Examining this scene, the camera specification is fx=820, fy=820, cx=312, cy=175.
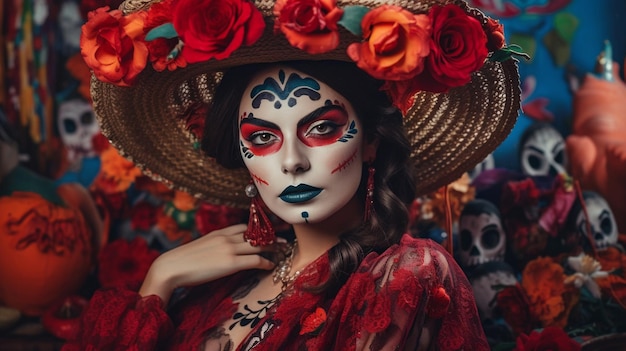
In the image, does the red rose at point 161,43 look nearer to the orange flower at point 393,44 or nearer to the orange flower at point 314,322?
the orange flower at point 393,44

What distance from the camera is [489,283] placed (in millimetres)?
2285

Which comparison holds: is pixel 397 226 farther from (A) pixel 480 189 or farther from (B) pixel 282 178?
(A) pixel 480 189

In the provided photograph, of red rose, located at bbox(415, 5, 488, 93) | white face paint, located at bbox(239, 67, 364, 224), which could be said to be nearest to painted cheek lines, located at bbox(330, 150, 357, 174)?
white face paint, located at bbox(239, 67, 364, 224)

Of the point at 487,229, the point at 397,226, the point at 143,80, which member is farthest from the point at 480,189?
the point at 143,80

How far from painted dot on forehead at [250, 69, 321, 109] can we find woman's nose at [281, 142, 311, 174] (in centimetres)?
9

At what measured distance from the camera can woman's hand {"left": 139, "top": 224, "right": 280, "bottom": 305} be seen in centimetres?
198

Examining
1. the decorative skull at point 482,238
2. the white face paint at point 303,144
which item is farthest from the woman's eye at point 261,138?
the decorative skull at point 482,238

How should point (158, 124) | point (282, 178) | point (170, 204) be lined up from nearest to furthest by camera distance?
point (282, 178), point (158, 124), point (170, 204)

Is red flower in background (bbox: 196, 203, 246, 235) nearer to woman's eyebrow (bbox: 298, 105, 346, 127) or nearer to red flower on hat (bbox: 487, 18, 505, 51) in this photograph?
woman's eyebrow (bbox: 298, 105, 346, 127)

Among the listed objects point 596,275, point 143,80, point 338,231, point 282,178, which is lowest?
point 596,275

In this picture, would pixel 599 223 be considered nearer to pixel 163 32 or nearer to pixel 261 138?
pixel 261 138

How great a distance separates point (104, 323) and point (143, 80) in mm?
573

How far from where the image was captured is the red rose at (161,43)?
1.60m

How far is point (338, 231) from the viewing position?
1.88m
